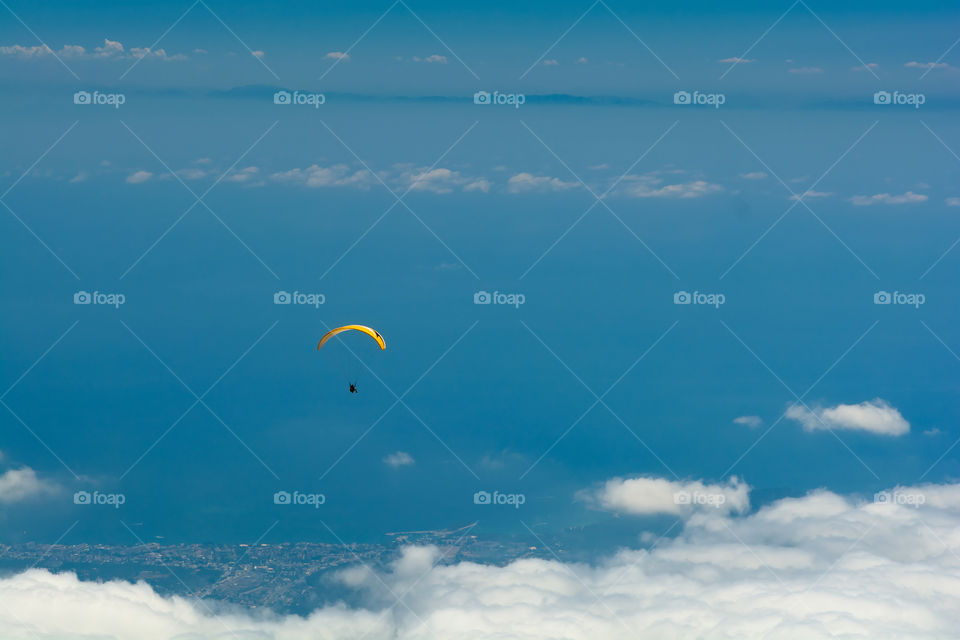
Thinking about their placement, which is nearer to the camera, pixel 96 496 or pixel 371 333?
pixel 371 333

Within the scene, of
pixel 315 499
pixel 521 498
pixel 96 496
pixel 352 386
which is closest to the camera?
pixel 352 386

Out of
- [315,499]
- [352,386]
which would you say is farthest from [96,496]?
[352,386]

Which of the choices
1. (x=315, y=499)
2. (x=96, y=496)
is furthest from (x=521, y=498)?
(x=96, y=496)

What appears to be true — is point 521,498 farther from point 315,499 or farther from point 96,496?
point 96,496

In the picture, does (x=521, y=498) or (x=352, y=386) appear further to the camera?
(x=521, y=498)

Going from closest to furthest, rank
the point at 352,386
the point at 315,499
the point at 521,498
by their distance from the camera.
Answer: the point at 352,386, the point at 521,498, the point at 315,499

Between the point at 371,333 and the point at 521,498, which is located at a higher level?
the point at 371,333

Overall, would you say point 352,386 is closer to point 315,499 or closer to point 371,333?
point 371,333

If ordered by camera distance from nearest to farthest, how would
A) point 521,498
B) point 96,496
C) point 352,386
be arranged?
1. point 352,386
2. point 521,498
3. point 96,496
